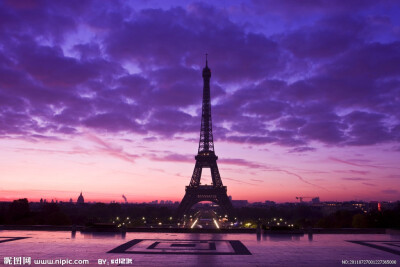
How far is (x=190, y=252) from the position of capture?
20.7 meters

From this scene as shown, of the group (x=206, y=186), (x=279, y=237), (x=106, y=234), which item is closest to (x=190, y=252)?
(x=279, y=237)

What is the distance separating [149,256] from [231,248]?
5.92 meters

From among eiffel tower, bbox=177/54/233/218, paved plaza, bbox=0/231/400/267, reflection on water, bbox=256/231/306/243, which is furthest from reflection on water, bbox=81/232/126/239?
eiffel tower, bbox=177/54/233/218

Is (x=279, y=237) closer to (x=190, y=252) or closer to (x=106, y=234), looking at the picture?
(x=190, y=252)

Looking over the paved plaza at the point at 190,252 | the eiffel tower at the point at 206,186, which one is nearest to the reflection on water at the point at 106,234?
the paved plaza at the point at 190,252

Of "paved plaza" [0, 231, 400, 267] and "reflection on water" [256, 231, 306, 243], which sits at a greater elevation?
"paved plaza" [0, 231, 400, 267]

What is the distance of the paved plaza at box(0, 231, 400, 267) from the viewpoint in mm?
17484

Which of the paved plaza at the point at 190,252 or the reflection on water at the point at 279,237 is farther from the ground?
the paved plaza at the point at 190,252

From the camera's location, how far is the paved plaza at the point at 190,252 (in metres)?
17.5

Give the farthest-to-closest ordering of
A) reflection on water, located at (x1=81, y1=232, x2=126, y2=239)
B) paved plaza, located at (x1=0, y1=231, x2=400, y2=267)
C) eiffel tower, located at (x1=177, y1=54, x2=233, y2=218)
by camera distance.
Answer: eiffel tower, located at (x1=177, y1=54, x2=233, y2=218) < reflection on water, located at (x1=81, y1=232, x2=126, y2=239) < paved plaza, located at (x1=0, y1=231, x2=400, y2=267)

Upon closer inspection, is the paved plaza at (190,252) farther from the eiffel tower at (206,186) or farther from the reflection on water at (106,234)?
the eiffel tower at (206,186)

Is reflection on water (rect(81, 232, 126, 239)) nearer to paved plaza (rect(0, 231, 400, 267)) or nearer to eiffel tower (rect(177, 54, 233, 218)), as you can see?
paved plaza (rect(0, 231, 400, 267))

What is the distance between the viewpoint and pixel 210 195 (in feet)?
300

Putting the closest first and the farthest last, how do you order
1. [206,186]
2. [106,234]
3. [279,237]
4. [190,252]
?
[190,252], [279,237], [106,234], [206,186]
